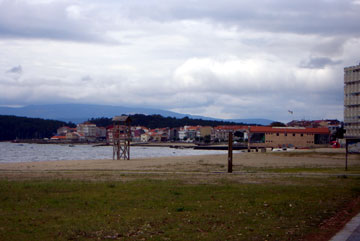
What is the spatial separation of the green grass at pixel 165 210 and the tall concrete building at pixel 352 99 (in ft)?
260

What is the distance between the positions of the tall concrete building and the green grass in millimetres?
79239

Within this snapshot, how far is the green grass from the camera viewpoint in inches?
471

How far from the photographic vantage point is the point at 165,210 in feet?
50.5

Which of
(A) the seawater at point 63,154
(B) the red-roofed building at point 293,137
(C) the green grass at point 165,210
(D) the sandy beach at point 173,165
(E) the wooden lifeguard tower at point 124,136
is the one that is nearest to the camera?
(C) the green grass at point 165,210

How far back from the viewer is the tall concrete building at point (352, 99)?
97231mm

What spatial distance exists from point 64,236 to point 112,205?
4883 mm

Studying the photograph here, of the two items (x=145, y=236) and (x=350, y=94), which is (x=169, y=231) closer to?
(x=145, y=236)

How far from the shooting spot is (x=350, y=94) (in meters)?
101

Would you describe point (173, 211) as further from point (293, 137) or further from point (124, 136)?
point (293, 137)

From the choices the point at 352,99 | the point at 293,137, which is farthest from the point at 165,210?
the point at 293,137

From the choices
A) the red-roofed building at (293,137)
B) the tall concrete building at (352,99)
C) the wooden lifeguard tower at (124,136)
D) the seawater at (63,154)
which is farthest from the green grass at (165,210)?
the red-roofed building at (293,137)

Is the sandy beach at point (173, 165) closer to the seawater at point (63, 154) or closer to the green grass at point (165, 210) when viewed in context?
the green grass at point (165, 210)

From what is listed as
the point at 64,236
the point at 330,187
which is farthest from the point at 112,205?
the point at 330,187

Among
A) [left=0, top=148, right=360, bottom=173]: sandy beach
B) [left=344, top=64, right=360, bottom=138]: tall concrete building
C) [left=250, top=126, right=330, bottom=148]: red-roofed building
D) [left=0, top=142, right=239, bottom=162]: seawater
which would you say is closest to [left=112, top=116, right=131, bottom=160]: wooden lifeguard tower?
[left=0, top=142, right=239, bottom=162]: seawater
